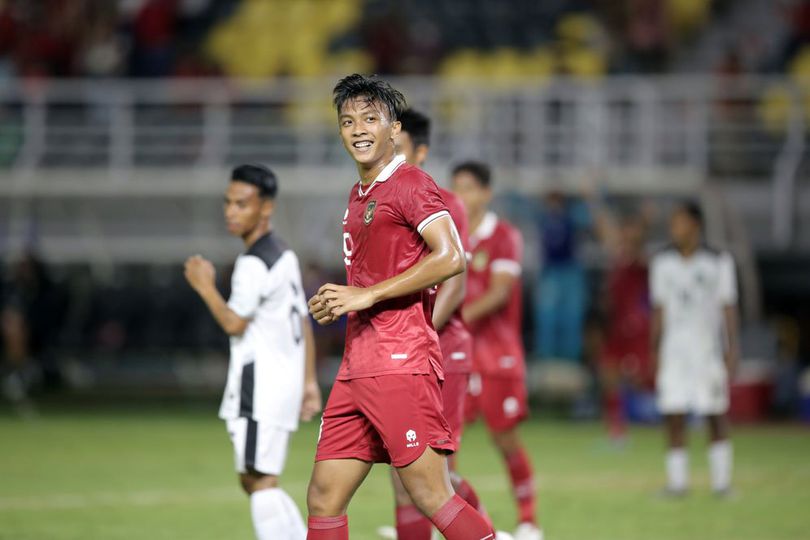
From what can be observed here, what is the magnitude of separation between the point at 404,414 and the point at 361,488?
5961 mm

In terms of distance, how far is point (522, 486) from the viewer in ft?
29.6

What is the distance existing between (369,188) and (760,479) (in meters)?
7.54

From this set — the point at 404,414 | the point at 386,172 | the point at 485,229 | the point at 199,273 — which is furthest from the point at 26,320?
the point at 404,414

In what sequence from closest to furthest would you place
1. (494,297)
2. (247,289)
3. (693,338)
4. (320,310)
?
(320,310) → (247,289) → (494,297) → (693,338)

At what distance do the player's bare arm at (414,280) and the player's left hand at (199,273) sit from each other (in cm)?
178

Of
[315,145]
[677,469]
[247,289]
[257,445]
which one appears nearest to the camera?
[257,445]

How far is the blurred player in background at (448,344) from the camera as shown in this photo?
7.28m

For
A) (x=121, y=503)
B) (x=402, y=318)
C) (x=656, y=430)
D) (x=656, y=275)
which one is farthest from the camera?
(x=656, y=430)

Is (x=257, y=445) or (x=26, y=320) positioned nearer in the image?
(x=257, y=445)

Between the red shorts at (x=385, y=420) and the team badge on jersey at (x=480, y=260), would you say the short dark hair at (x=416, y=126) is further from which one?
the red shorts at (x=385, y=420)

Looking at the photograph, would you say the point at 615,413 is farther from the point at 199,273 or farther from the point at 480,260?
the point at 199,273

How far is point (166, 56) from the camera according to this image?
78.1ft

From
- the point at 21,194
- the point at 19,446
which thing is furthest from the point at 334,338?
the point at 19,446

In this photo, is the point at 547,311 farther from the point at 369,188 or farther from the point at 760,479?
the point at 369,188
